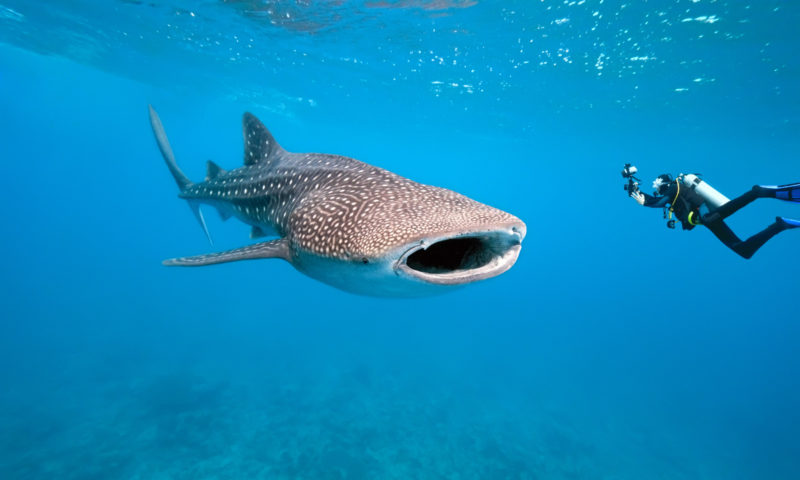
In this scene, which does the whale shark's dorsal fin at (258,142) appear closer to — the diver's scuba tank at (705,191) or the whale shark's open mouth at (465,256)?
the whale shark's open mouth at (465,256)

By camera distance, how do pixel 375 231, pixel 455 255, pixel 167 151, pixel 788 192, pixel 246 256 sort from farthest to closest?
pixel 167 151, pixel 788 192, pixel 246 256, pixel 455 255, pixel 375 231

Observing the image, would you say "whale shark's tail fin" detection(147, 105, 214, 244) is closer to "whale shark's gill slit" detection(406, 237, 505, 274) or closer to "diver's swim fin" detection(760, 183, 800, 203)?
"whale shark's gill slit" detection(406, 237, 505, 274)

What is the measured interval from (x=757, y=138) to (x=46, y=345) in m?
46.9

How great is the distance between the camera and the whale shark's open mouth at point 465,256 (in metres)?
1.99

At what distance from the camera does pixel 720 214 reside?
266 inches

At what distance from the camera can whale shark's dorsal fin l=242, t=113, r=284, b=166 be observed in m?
5.86

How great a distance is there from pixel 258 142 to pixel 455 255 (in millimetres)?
4441

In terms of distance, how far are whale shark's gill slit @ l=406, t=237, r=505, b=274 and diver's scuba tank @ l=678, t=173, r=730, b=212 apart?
6.66m

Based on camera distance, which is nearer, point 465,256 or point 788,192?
point 465,256

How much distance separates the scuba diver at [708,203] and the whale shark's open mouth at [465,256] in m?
6.00

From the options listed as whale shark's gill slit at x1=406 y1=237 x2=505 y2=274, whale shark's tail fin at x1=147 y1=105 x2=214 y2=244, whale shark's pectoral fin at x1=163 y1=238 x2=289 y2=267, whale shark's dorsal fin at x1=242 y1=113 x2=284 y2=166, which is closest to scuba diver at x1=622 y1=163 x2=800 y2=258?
whale shark's gill slit at x1=406 y1=237 x2=505 y2=274

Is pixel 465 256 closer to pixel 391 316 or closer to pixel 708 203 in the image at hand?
pixel 708 203

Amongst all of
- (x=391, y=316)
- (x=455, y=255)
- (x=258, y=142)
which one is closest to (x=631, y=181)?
(x=455, y=255)

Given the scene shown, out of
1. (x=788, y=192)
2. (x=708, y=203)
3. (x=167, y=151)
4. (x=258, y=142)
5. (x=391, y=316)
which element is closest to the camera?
(x=258, y=142)
